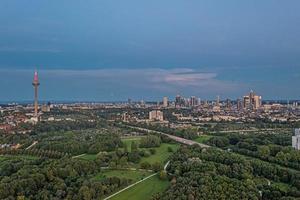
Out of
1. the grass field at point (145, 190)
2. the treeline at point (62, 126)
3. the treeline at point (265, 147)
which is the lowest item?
the grass field at point (145, 190)

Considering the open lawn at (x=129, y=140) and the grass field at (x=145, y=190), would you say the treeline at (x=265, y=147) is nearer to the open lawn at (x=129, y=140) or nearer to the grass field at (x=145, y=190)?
the open lawn at (x=129, y=140)

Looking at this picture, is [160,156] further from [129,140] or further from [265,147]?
[129,140]

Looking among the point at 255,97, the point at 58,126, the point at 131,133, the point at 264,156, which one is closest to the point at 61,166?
the point at 264,156

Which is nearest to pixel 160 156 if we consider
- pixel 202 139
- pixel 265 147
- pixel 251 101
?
pixel 265 147

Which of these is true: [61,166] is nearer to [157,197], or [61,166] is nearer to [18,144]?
[157,197]

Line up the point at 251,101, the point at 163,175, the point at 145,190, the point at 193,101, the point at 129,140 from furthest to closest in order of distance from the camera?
the point at 193,101
the point at 251,101
the point at 129,140
the point at 163,175
the point at 145,190

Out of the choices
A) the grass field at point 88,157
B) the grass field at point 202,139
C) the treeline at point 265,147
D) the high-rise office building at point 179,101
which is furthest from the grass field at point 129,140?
the high-rise office building at point 179,101
